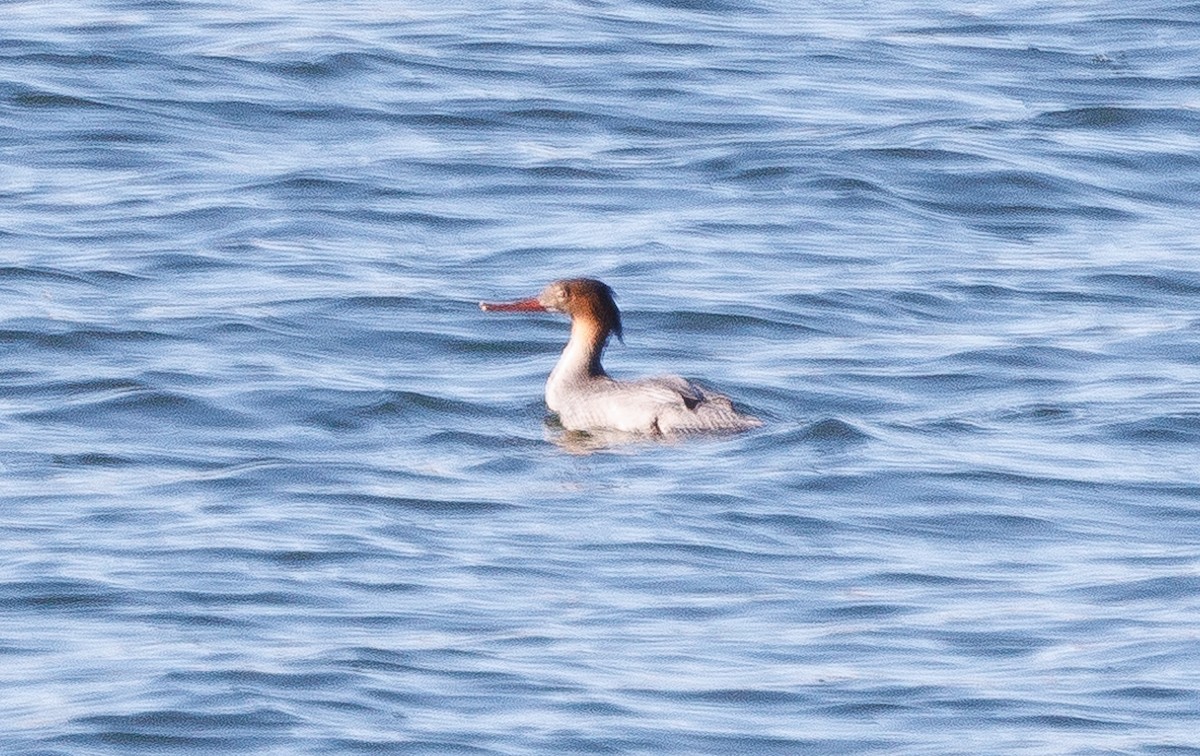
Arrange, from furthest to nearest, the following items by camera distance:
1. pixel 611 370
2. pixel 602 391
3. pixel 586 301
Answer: pixel 611 370 < pixel 586 301 < pixel 602 391

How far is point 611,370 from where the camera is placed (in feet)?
39.1

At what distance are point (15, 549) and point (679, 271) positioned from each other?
16.3 ft

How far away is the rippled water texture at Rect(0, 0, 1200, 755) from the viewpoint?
23.7 ft

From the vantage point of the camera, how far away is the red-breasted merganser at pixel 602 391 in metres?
10.3

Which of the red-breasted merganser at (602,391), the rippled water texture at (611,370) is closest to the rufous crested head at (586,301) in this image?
the red-breasted merganser at (602,391)

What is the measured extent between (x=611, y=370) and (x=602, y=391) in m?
1.14

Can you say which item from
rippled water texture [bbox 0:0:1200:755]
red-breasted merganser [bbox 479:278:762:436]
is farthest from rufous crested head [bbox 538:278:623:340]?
rippled water texture [bbox 0:0:1200:755]

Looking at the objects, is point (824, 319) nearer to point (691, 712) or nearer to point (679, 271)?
point (679, 271)

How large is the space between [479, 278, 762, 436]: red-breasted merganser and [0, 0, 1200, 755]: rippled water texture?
149mm

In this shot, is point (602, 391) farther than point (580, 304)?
No

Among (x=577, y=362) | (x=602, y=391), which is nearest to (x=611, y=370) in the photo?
(x=577, y=362)

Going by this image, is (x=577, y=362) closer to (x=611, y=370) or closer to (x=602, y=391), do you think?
(x=602, y=391)

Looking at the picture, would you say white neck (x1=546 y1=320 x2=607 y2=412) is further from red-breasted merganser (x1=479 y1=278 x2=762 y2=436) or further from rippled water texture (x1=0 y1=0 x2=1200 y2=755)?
rippled water texture (x1=0 y1=0 x2=1200 y2=755)

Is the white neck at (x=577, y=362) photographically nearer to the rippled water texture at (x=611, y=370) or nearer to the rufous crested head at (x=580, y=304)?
the rufous crested head at (x=580, y=304)
